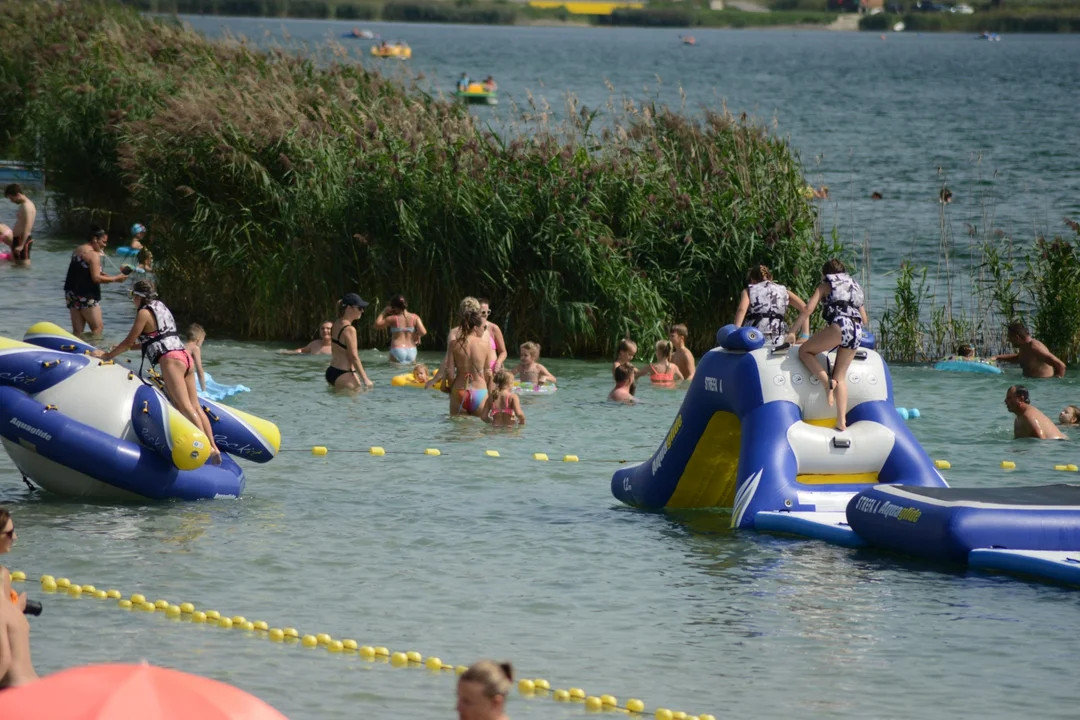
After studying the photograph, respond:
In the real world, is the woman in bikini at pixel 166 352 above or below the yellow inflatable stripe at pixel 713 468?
above

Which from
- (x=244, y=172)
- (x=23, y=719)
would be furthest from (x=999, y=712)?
(x=244, y=172)

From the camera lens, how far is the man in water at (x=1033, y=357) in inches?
664

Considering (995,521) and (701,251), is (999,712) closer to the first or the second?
(995,521)

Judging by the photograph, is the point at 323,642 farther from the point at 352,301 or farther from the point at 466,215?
the point at 466,215

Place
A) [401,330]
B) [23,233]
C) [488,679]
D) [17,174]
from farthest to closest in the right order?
[17,174], [23,233], [401,330], [488,679]

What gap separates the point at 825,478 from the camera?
1116 centimetres

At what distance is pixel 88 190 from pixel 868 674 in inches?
794

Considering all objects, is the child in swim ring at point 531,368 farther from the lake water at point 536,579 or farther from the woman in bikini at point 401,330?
the woman in bikini at point 401,330

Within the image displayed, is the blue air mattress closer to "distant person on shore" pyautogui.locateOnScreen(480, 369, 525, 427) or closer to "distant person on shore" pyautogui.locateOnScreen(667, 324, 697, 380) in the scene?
"distant person on shore" pyautogui.locateOnScreen(480, 369, 525, 427)

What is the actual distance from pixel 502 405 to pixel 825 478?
4.15m

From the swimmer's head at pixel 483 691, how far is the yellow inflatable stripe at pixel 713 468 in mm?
6763

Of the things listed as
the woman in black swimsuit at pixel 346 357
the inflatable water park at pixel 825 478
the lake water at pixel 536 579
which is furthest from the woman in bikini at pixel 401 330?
the inflatable water park at pixel 825 478

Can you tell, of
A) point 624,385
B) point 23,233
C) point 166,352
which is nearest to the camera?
point 166,352

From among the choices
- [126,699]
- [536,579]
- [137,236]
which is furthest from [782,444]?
[137,236]
